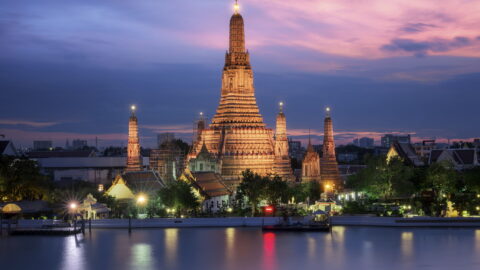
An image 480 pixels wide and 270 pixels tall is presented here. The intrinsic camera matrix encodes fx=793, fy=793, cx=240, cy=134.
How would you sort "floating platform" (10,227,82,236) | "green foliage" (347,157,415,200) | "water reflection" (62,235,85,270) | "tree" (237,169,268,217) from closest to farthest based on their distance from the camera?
"water reflection" (62,235,85,270)
"floating platform" (10,227,82,236)
"tree" (237,169,268,217)
"green foliage" (347,157,415,200)

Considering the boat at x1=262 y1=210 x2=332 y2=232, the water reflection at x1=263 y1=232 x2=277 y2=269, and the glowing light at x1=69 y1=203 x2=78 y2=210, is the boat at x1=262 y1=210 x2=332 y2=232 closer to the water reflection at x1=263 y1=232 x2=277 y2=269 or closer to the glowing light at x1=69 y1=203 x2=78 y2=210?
the water reflection at x1=263 y1=232 x2=277 y2=269

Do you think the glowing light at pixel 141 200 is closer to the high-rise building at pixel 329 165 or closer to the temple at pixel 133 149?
the temple at pixel 133 149

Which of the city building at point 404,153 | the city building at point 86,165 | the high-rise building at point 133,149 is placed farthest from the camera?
the city building at point 86,165

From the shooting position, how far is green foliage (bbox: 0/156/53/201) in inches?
2761

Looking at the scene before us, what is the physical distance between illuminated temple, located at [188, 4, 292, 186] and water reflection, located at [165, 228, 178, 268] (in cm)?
2383

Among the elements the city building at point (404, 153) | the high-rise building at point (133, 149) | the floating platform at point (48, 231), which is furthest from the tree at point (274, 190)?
the city building at point (404, 153)

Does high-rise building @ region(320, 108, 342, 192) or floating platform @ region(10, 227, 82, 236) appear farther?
high-rise building @ region(320, 108, 342, 192)

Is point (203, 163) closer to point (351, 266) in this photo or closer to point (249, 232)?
point (249, 232)

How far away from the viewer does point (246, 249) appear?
173 feet

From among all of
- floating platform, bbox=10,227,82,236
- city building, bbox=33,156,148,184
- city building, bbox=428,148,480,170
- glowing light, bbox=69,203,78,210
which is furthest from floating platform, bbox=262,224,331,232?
city building, bbox=33,156,148,184

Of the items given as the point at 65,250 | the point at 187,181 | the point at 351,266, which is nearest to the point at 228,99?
the point at 187,181

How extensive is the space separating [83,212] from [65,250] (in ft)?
47.5

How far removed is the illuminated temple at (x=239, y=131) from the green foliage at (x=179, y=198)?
1654 centimetres

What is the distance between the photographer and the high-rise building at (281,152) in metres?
87.9
